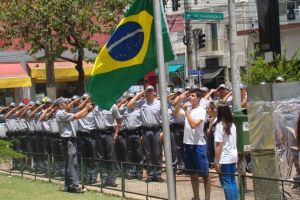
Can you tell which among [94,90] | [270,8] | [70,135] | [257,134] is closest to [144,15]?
[94,90]

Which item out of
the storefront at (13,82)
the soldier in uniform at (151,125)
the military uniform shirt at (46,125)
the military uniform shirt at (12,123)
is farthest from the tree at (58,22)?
the soldier in uniform at (151,125)

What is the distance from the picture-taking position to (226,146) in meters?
8.39

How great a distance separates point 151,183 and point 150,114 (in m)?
2.40

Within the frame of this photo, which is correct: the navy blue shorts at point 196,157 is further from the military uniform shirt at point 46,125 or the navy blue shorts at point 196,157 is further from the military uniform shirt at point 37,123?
the military uniform shirt at point 37,123

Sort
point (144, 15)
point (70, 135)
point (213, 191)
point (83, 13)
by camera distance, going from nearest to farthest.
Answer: point (144, 15), point (213, 191), point (70, 135), point (83, 13)

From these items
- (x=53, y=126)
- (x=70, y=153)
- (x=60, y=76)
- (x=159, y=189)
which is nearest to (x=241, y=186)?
(x=159, y=189)

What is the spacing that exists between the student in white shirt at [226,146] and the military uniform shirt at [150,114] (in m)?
3.95

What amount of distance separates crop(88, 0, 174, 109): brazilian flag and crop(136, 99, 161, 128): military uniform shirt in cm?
645

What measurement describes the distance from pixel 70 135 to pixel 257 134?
4.70 meters

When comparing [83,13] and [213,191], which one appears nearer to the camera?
[213,191]

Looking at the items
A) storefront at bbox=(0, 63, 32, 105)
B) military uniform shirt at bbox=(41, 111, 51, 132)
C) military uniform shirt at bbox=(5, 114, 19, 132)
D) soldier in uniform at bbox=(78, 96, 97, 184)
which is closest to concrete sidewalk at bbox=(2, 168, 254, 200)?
soldier in uniform at bbox=(78, 96, 97, 184)

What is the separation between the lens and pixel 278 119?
7.79 meters

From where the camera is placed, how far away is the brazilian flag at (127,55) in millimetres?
5703

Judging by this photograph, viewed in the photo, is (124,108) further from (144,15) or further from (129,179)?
(144,15)
